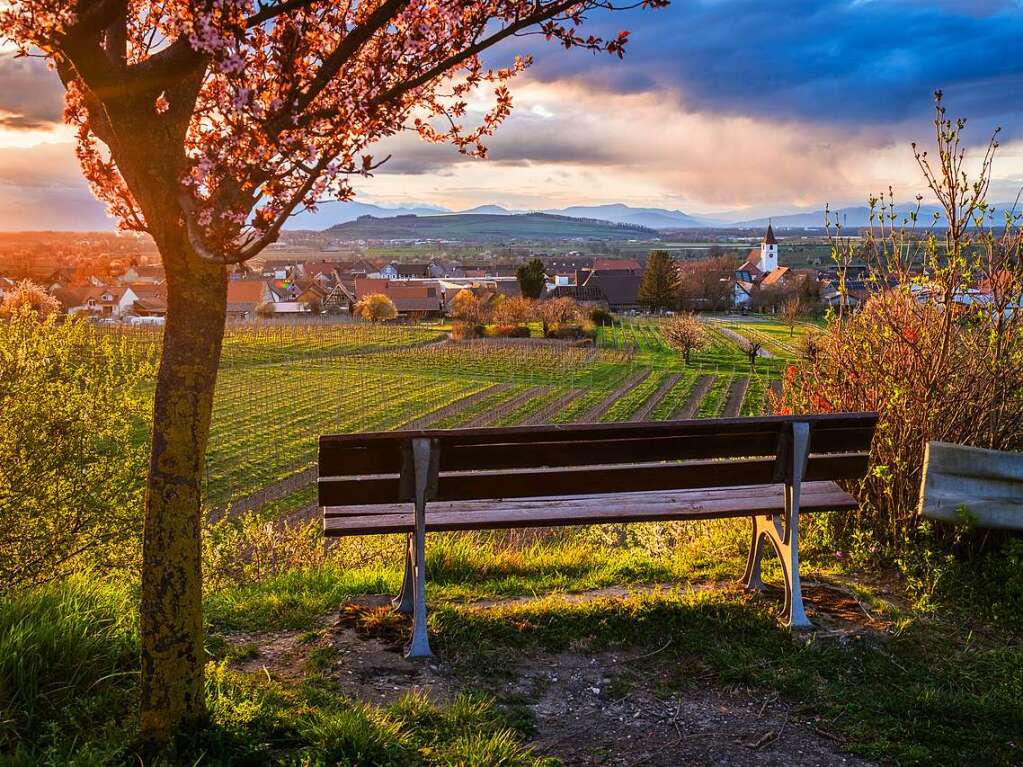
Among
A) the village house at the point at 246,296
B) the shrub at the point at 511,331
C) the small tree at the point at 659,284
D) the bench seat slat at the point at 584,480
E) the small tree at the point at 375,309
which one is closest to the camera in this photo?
the bench seat slat at the point at 584,480

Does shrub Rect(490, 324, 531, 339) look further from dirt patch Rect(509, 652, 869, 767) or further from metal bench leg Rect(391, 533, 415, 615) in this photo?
dirt patch Rect(509, 652, 869, 767)

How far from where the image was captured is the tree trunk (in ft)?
10.1

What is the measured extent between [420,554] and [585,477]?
106cm

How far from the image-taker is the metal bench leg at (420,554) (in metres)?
4.41

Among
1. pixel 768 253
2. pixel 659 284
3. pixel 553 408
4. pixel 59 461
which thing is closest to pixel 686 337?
pixel 553 408

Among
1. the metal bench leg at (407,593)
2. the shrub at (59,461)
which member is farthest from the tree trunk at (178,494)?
the shrub at (59,461)

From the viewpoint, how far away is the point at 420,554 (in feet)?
15.2

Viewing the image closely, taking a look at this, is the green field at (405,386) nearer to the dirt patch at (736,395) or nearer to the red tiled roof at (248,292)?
the dirt patch at (736,395)

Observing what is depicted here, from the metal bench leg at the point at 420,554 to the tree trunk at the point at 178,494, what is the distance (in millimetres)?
1378

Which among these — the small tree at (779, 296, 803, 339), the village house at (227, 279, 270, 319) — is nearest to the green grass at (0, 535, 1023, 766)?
the small tree at (779, 296, 803, 339)

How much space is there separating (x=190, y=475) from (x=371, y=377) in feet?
169

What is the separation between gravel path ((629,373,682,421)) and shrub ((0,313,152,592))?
28352mm

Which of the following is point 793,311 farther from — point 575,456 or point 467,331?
point 575,456

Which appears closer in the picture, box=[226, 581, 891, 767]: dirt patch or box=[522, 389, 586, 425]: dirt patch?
box=[226, 581, 891, 767]: dirt patch
